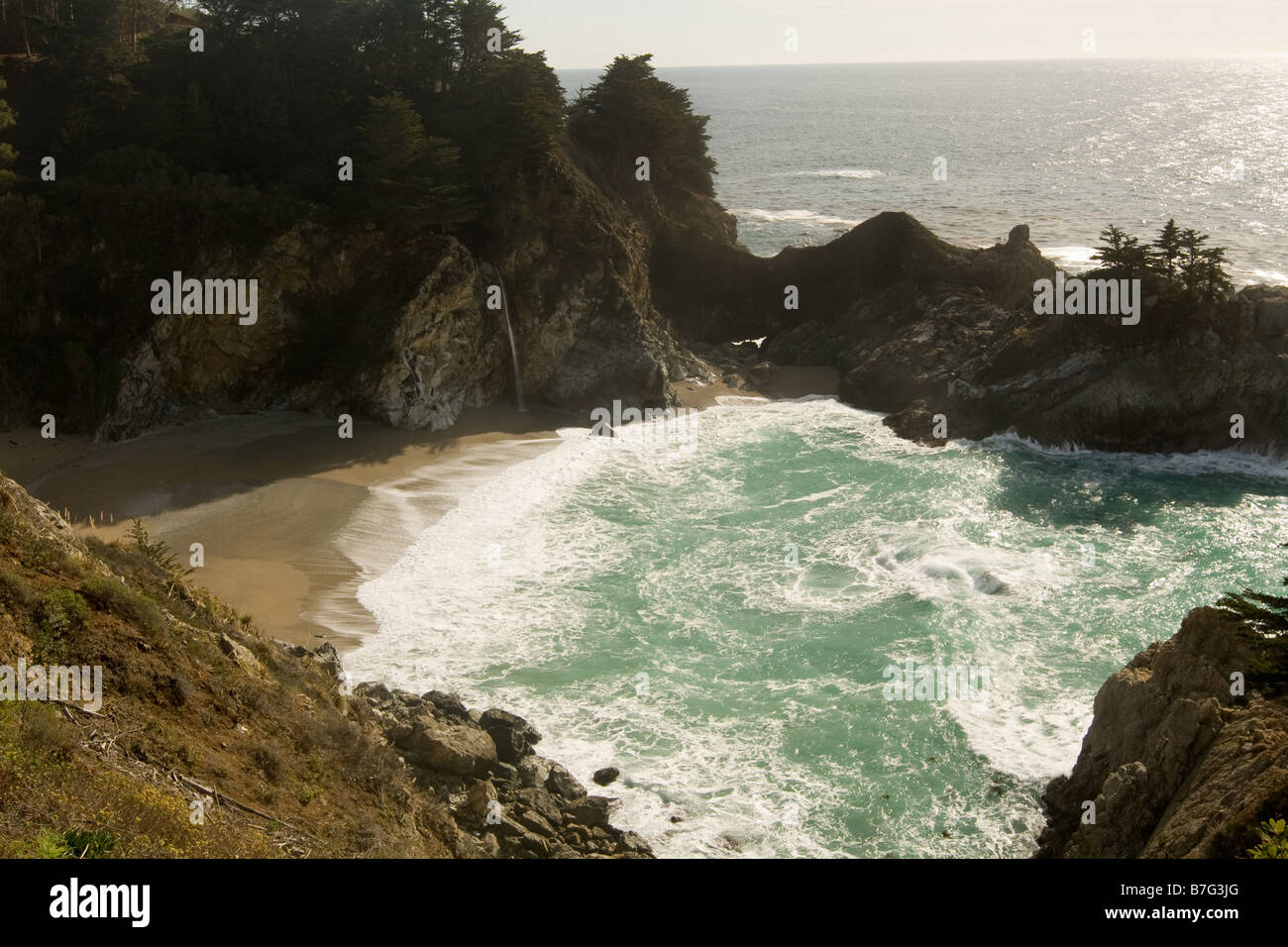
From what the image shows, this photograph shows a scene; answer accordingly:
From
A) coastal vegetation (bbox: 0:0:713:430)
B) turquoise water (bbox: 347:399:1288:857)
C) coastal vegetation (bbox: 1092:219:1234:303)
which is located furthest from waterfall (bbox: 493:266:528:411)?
coastal vegetation (bbox: 1092:219:1234:303)

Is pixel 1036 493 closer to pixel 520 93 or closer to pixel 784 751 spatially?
pixel 784 751

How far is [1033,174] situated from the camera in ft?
333

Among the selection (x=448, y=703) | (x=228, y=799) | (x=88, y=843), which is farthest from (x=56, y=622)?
(x=448, y=703)

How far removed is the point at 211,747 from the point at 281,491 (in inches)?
693

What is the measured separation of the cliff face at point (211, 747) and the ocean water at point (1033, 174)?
46.0 meters

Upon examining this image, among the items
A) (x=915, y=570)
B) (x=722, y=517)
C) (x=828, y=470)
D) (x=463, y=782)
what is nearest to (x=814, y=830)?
(x=463, y=782)

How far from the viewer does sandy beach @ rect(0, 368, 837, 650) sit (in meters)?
23.9

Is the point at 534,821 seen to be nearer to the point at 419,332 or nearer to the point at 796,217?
the point at 419,332

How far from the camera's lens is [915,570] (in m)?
25.7

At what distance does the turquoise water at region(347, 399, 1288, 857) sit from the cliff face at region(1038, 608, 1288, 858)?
1.43 m

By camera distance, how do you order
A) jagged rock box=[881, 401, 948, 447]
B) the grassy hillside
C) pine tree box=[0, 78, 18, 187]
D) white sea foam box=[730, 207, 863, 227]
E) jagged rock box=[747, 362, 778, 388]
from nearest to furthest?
the grassy hillside → pine tree box=[0, 78, 18, 187] → jagged rock box=[881, 401, 948, 447] → jagged rock box=[747, 362, 778, 388] → white sea foam box=[730, 207, 863, 227]

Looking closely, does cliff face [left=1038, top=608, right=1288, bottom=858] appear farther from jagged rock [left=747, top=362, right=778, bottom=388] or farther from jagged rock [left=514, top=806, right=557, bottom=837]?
jagged rock [left=747, top=362, right=778, bottom=388]

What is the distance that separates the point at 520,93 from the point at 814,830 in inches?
1218

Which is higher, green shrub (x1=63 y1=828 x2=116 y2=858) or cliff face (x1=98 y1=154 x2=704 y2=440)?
cliff face (x1=98 y1=154 x2=704 y2=440)
